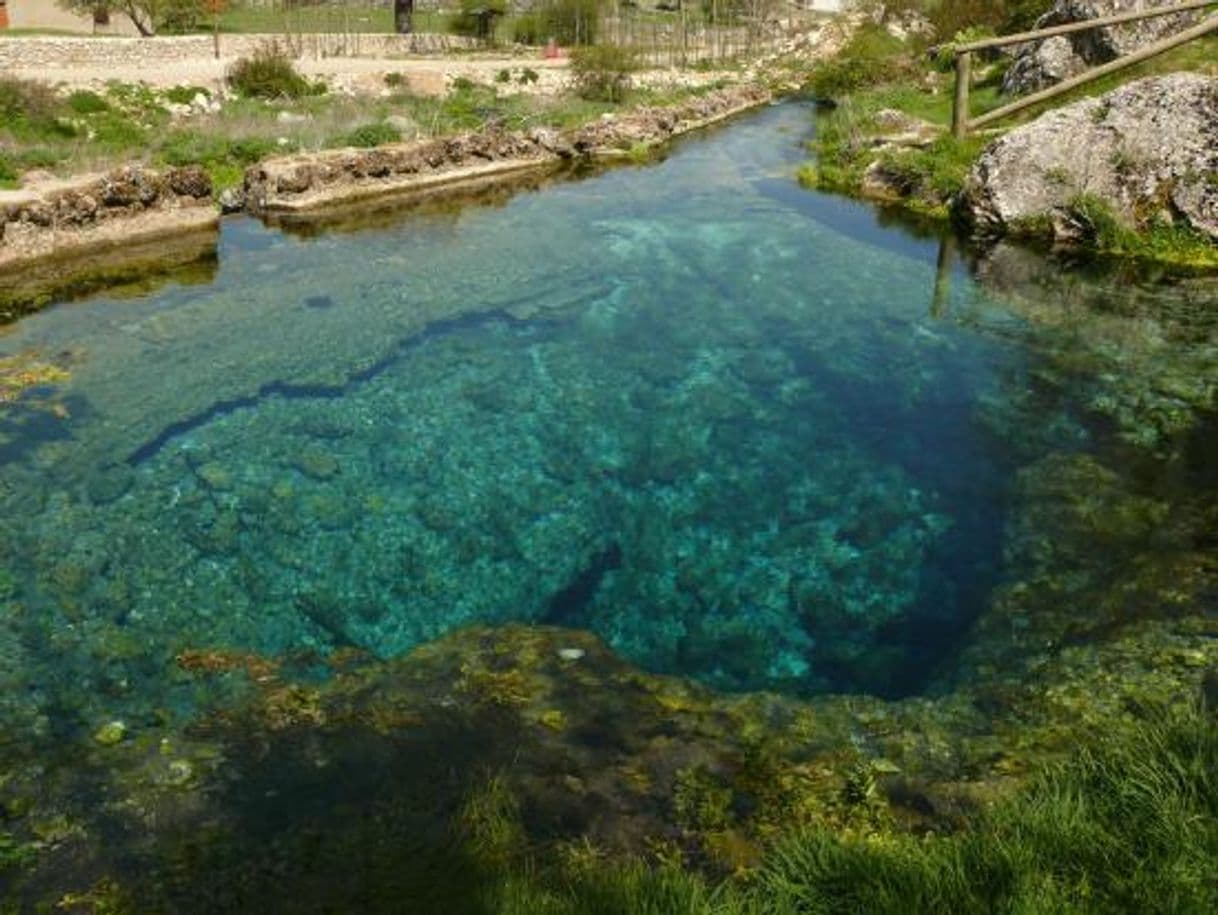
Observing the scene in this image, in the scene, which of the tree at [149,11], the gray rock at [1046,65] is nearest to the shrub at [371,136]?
the gray rock at [1046,65]

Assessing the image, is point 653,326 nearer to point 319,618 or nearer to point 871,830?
point 319,618

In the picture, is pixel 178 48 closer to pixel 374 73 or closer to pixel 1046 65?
pixel 374 73

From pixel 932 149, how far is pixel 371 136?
18287 millimetres

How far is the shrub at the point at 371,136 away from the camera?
31139 mm

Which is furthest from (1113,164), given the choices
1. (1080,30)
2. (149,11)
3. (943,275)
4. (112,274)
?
(149,11)

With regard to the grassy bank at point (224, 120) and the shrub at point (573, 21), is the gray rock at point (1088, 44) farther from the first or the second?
the shrub at point (573, 21)

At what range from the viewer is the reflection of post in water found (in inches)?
758

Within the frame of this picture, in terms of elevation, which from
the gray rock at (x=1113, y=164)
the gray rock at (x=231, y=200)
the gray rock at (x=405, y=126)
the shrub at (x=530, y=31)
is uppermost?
the shrub at (x=530, y=31)

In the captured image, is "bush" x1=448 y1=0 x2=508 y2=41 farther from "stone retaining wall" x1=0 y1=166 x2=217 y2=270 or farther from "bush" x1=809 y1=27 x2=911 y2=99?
"stone retaining wall" x1=0 y1=166 x2=217 y2=270

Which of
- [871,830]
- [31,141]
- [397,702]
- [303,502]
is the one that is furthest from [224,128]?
[871,830]

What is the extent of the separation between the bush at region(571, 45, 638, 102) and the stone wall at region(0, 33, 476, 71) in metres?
13.1

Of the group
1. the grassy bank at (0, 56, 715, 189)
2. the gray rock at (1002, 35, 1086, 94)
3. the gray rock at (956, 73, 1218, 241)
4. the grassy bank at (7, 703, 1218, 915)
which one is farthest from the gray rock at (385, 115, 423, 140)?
the grassy bank at (7, 703, 1218, 915)

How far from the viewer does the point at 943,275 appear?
2134 centimetres

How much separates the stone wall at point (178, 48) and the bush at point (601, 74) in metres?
13.1
